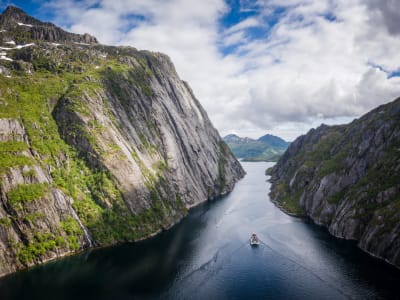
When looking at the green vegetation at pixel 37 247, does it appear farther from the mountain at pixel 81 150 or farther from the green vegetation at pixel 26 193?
the green vegetation at pixel 26 193

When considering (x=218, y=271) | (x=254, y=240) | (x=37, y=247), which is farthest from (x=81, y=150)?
(x=254, y=240)

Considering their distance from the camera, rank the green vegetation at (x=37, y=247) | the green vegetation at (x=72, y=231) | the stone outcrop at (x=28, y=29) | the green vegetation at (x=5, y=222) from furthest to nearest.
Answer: the stone outcrop at (x=28, y=29) < the green vegetation at (x=72, y=231) < the green vegetation at (x=37, y=247) < the green vegetation at (x=5, y=222)

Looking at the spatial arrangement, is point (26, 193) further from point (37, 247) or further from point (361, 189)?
point (361, 189)

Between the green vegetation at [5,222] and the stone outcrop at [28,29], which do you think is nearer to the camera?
the green vegetation at [5,222]

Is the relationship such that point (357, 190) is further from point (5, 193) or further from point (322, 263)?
Result: point (5, 193)

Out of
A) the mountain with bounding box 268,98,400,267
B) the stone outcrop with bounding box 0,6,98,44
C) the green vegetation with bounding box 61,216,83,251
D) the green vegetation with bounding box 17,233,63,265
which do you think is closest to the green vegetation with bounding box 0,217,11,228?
the green vegetation with bounding box 17,233,63,265

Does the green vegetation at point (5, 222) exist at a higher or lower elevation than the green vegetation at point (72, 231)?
higher

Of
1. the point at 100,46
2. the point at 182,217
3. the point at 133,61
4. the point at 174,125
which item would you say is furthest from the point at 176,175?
the point at 100,46

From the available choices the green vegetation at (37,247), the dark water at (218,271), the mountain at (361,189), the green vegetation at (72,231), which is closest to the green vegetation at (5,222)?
the green vegetation at (37,247)
